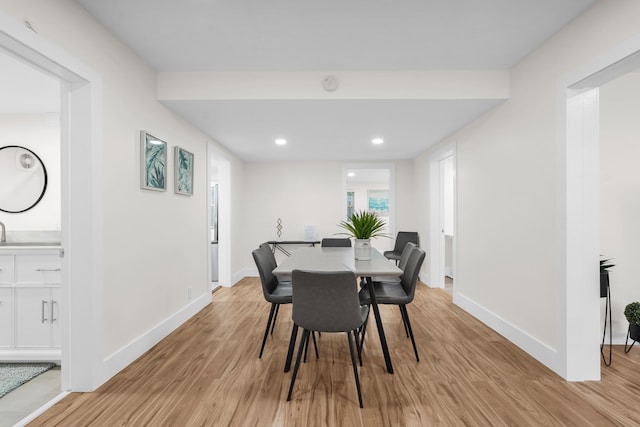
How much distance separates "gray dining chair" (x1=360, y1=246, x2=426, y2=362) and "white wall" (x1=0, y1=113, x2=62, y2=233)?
3240mm

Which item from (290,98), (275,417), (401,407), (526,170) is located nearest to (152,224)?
(290,98)

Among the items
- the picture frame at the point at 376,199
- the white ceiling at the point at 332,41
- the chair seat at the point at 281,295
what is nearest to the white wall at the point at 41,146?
the white ceiling at the point at 332,41

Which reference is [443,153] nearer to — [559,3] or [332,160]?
[332,160]

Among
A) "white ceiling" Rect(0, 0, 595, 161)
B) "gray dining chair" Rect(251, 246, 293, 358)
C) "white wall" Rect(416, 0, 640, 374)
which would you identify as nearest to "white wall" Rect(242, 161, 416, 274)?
"white ceiling" Rect(0, 0, 595, 161)

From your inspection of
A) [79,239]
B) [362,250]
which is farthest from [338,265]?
[79,239]

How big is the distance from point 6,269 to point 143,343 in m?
1.19

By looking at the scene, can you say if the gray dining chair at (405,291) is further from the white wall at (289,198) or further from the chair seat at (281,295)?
the white wall at (289,198)

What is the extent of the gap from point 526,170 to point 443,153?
193 centimetres

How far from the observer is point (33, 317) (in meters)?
2.44

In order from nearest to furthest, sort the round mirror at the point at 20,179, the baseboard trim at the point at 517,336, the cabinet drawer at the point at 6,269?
the baseboard trim at the point at 517,336
the cabinet drawer at the point at 6,269
the round mirror at the point at 20,179

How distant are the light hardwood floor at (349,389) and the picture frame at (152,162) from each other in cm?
141

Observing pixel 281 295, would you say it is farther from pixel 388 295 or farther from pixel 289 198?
pixel 289 198

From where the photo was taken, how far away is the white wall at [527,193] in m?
2.05

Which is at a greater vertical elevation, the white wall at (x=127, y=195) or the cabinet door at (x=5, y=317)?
the white wall at (x=127, y=195)
